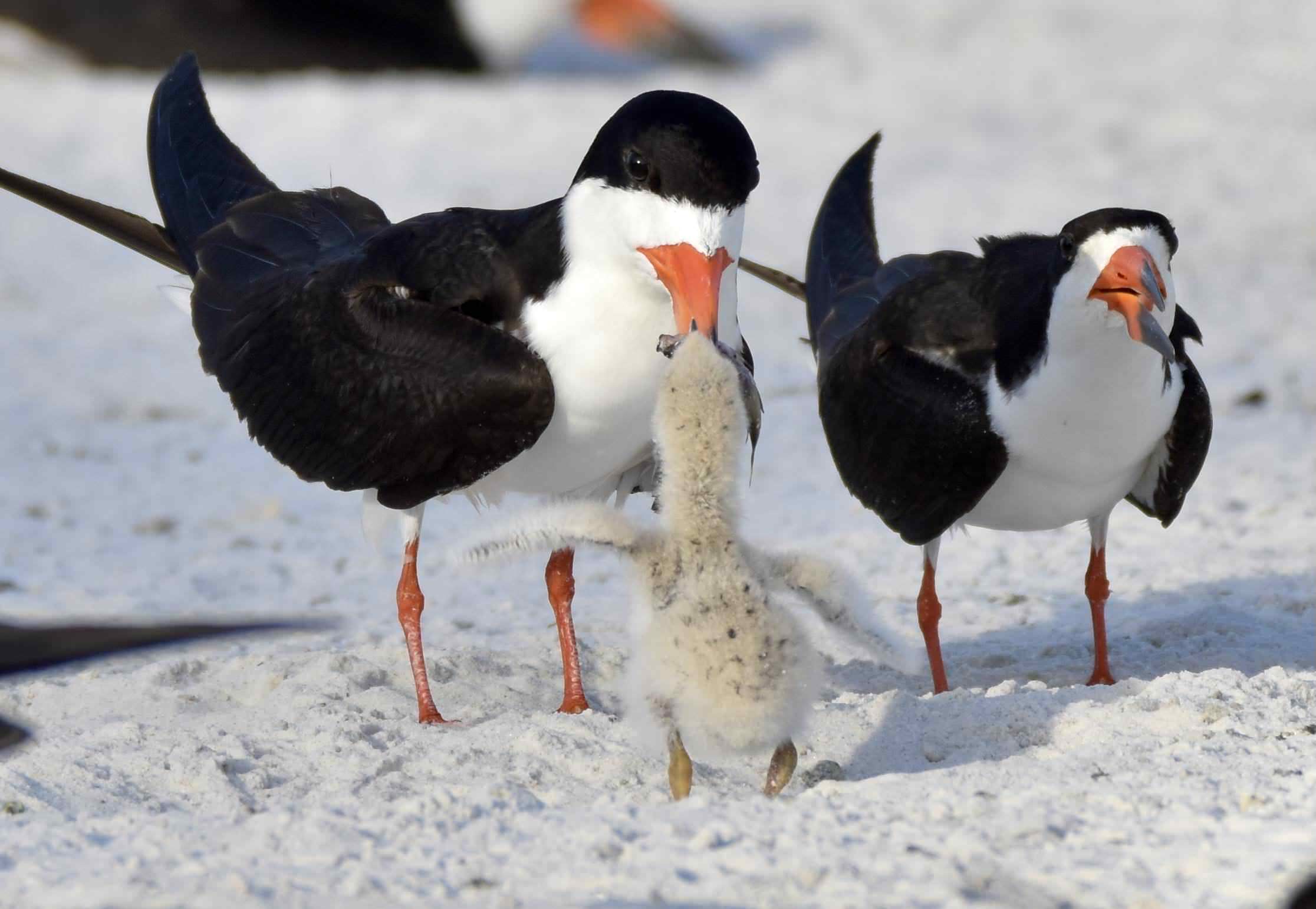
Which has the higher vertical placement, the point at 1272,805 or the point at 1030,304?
the point at 1030,304

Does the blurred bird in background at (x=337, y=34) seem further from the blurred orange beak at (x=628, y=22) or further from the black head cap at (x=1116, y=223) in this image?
the black head cap at (x=1116, y=223)

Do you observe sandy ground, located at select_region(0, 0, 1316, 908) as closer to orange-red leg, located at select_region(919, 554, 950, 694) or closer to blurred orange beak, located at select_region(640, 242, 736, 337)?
orange-red leg, located at select_region(919, 554, 950, 694)

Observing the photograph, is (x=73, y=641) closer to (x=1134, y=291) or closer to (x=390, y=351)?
(x=390, y=351)

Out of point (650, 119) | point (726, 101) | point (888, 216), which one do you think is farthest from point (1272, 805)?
point (726, 101)

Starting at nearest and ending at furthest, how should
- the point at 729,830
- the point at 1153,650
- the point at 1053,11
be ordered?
1. the point at 729,830
2. the point at 1153,650
3. the point at 1053,11

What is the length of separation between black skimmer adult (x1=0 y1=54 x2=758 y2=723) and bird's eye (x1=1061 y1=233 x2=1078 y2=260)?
0.86 m

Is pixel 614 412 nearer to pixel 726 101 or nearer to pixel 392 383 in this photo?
pixel 392 383

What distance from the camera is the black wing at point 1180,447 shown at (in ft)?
15.7

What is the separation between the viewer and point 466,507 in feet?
23.3

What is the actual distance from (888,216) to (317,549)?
4.86 meters

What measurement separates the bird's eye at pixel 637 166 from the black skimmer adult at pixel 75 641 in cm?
157

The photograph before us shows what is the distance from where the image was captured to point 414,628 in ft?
15.4

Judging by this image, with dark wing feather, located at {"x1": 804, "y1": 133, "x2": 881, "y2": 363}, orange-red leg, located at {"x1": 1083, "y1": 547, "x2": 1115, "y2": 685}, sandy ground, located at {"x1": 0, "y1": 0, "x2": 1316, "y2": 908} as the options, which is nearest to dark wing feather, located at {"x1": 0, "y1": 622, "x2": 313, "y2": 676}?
sandy ground, located at {"x1": 0, "y1": 0, "x2": 1316, "y2": 908}

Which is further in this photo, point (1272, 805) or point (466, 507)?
point (466, 507)
